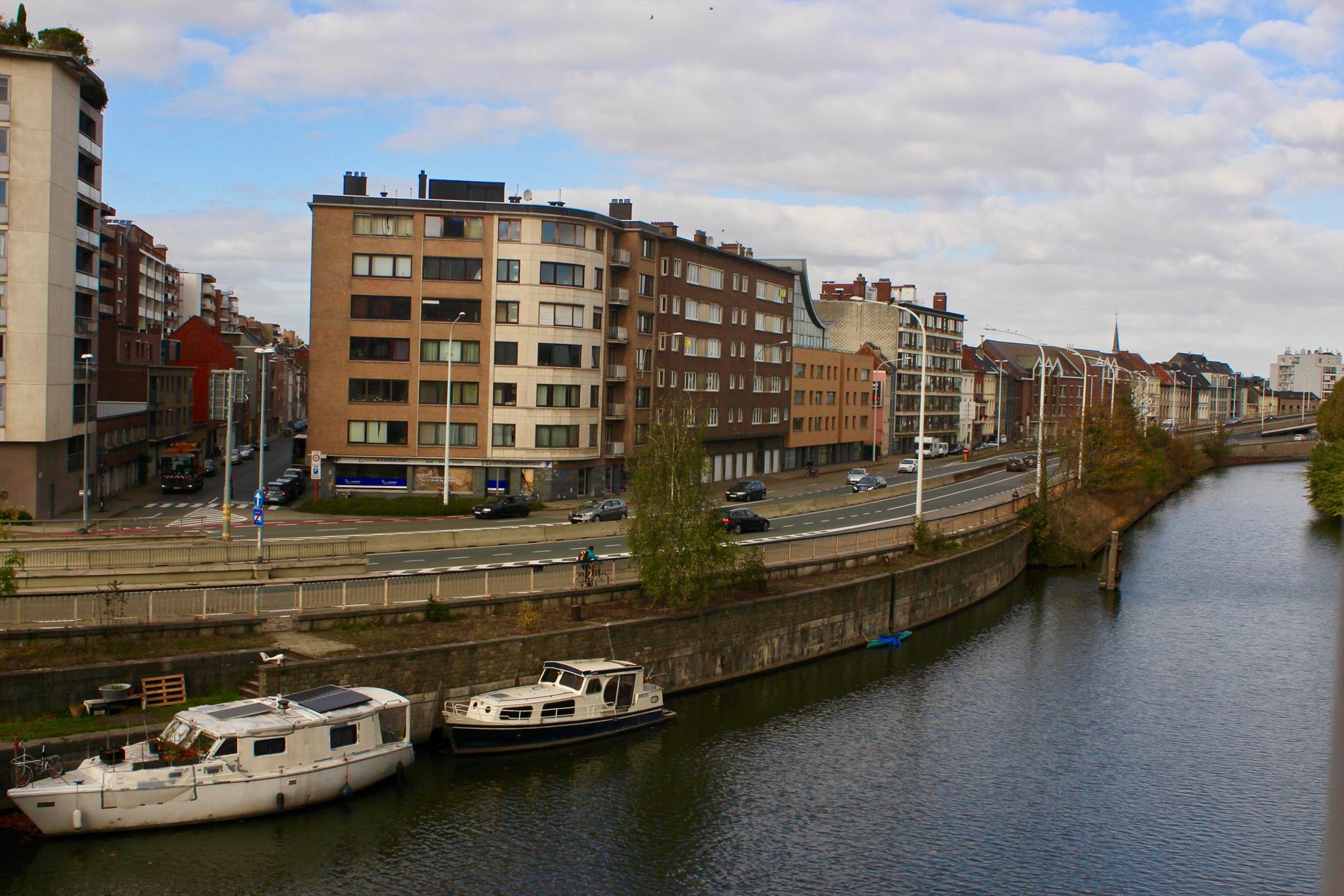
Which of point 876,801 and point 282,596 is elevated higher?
point 282,596

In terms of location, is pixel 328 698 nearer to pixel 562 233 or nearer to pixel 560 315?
pixel 560 315

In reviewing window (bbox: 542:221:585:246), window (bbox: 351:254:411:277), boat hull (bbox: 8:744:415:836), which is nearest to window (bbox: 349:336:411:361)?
window (bbox: 351:254:411:277)

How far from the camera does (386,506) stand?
65.4 m

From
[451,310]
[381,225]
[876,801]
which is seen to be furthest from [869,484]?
[876,801]

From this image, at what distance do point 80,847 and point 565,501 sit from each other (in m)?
49.5

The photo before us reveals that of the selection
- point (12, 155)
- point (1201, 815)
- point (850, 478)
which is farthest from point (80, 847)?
point (850, 478)

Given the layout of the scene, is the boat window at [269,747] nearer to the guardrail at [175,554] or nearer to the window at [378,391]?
the guardrail at [175,554]

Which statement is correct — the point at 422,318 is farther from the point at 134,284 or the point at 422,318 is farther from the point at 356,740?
the point at 134,284

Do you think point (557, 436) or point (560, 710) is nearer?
point (560, 710)

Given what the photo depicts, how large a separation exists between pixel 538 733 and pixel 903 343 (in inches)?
4359

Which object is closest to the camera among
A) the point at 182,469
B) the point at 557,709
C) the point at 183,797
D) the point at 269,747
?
the point at 183,797

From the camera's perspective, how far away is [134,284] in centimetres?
12200

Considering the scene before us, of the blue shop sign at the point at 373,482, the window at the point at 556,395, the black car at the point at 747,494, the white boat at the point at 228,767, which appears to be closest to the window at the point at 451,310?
the window at the point at 556,395

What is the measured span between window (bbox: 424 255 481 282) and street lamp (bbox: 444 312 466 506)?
236 cm
